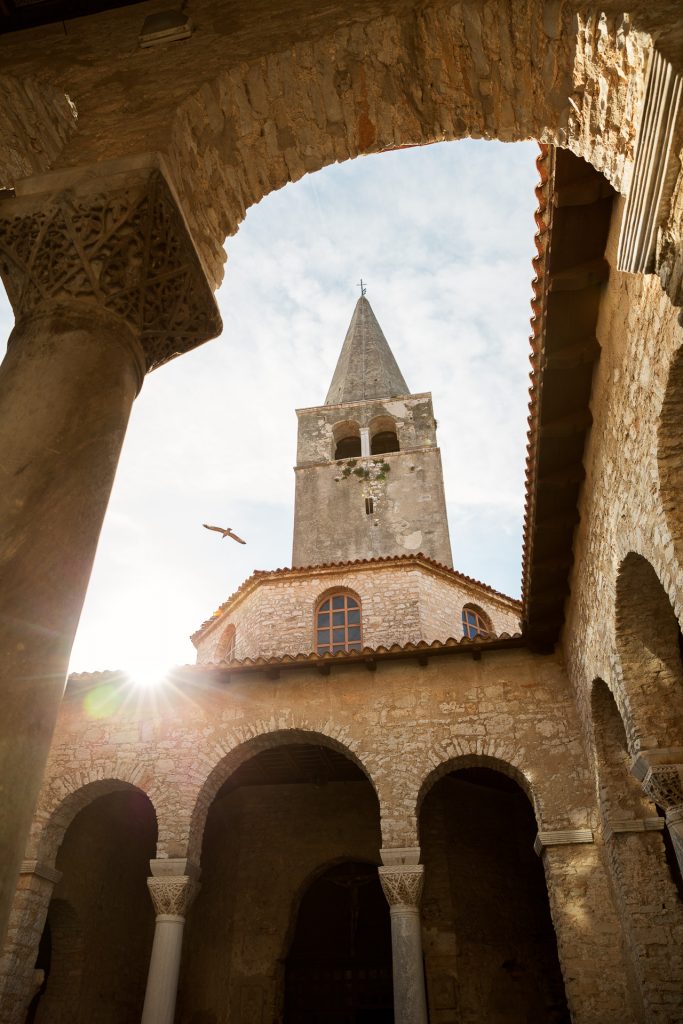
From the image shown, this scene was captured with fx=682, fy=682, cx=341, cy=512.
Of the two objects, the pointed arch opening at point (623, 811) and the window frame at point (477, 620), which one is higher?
the window frame at point (477, 620)

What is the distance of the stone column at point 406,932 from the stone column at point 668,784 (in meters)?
3.38

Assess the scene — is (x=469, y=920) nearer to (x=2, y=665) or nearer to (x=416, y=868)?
(x=416, y=868)

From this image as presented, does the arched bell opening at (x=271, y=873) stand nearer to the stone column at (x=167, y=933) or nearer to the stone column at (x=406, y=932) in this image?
the stone column at (x=167, y=933)

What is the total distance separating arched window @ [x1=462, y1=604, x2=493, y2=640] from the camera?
1541 centimetres

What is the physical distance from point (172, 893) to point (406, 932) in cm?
304

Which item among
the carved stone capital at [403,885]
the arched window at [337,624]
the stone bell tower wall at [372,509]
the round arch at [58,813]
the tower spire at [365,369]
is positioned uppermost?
the tower spire at [365,369]

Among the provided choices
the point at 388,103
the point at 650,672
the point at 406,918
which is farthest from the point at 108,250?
the point at 406,918

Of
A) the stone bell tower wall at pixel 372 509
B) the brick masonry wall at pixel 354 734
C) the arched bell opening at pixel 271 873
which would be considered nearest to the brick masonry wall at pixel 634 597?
the brick masonry wall at pixel 354 734

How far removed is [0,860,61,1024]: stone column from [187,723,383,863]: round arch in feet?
6.50

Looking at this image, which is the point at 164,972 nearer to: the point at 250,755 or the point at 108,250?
the point at 250,755

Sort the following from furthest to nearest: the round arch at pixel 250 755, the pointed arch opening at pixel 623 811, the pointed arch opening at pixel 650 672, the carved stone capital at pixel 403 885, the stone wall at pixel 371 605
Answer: the stone wall at pixel 371 605 < the round arch at pixel 250 755 < the carved stone capital at pixel 403 885 < the pointed arch opening at pixel 623 811 < the pointed arch opening at pixel 650 672

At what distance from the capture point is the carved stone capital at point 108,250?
328cm

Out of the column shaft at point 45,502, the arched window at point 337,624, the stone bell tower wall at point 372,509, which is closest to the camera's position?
the column shaft at point 45,502

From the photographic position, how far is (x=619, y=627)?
6.60 meters
